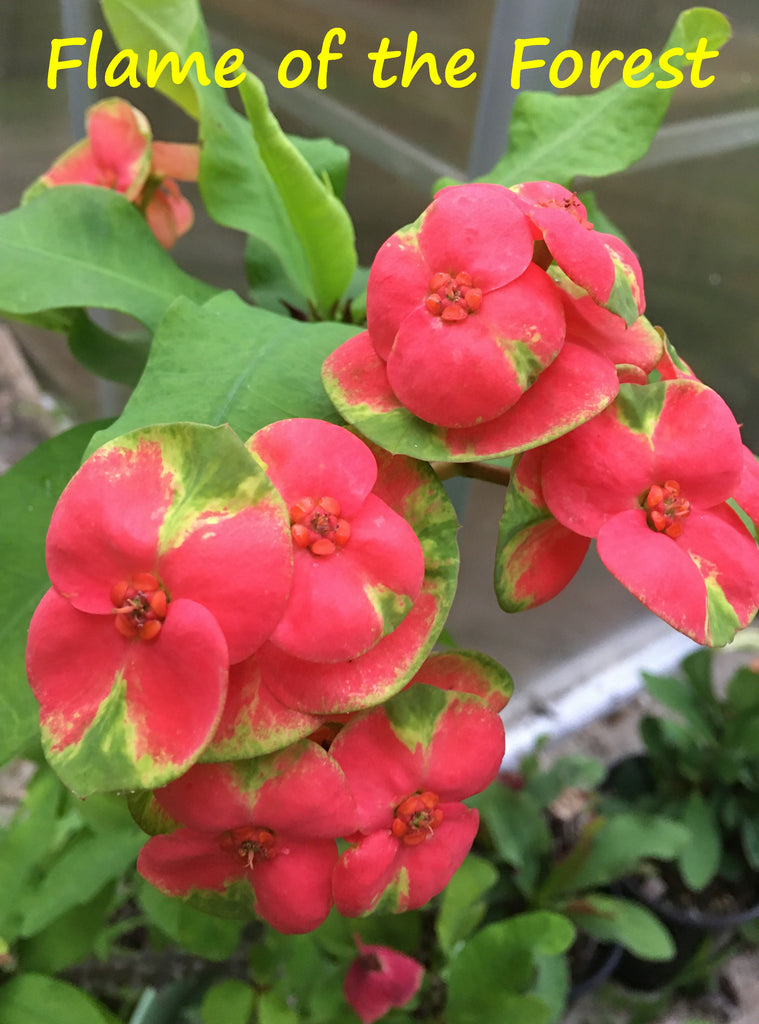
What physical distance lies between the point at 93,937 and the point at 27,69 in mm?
1101

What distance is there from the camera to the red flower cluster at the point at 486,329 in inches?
12.9

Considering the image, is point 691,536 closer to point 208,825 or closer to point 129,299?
point 208,825

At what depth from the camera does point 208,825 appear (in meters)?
0.33

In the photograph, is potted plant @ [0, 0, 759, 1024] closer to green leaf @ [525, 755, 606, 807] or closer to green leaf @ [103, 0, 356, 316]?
green leaf @ [103, 0, 356, 316]

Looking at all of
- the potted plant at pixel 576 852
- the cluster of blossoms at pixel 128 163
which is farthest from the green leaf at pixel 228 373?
the potted plant at pixel 576 852

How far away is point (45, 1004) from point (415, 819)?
375 millimetres

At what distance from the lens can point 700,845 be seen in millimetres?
1105

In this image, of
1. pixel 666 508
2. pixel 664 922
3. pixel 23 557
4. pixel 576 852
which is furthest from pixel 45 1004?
pixel 664 922

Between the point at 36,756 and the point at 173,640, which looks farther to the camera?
the point at 36,756

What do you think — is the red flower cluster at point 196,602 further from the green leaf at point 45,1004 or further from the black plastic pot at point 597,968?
the black plastic pot at point 597,968

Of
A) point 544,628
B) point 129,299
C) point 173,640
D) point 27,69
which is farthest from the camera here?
point 544,628

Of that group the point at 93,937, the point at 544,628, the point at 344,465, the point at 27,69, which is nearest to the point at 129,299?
the point at 344,465

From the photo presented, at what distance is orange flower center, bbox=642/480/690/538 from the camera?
34 cm

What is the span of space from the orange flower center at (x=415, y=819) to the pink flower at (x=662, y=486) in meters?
0.11
